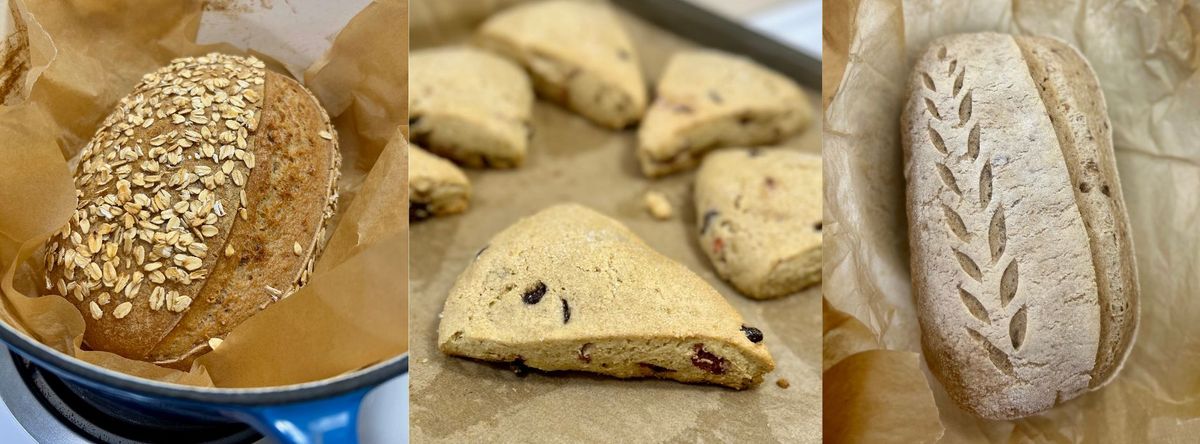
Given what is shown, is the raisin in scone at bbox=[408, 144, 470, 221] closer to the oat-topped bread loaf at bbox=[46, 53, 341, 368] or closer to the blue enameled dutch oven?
the oat-topped bread loaf at bbox=[46, 53, 341, 368]

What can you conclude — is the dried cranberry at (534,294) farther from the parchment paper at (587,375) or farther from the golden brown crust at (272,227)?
the golden brown crust at (272,227)

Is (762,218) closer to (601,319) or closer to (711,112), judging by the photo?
(711,112)

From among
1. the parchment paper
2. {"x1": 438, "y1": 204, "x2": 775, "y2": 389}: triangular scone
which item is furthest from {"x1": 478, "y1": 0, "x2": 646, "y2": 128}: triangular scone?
{"x1": 438, "y1": 204, "x2": 775, "y2": 389}: triangular scone

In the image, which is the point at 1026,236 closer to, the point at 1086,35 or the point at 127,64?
the point at 1086,35

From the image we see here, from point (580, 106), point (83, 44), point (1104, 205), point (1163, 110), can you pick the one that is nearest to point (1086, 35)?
point (1163, 110)

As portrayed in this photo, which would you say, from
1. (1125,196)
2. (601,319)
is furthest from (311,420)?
(1125,196)

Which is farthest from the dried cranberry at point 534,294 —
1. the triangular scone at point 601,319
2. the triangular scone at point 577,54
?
the triangular scone at point 577,54

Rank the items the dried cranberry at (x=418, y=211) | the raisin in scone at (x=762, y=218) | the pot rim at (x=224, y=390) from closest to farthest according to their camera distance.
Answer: the pot rim at (x=224, y=390)
the raisin in scone at (x=762, y=218)
the dried cranberry at (x=418, y=211)
